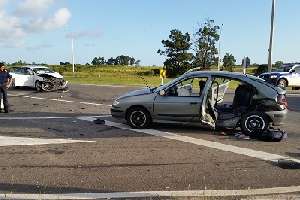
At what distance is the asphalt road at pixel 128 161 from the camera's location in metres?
7.50

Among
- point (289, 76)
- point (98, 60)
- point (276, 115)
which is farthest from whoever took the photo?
point (98, 60)

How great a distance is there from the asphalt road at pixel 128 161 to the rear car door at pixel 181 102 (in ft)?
1.37

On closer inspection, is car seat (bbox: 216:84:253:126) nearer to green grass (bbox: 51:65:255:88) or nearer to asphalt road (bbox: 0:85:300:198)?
asphalt road (bbox: 0:85:300:198)

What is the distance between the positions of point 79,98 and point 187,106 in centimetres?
1077

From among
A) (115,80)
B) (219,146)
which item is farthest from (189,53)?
(219,146)

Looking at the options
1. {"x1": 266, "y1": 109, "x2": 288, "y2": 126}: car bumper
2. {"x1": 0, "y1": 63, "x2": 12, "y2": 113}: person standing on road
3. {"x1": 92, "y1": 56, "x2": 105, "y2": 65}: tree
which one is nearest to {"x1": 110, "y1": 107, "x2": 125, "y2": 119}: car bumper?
{"x1": 266, "y1": 109, "x2": 288, "y2": 126}: car bumper

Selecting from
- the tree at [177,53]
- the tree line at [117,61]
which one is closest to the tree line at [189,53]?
the tree at [177,53]

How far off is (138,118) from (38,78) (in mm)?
14870

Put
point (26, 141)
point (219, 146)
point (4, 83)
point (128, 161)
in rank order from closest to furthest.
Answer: point (128, 161) < point (219, 146) < point (26, 141) < point (4, 83)

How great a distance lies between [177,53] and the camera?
75.3 m

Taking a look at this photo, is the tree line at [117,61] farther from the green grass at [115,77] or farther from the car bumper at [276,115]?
the car bumper at [276,115]

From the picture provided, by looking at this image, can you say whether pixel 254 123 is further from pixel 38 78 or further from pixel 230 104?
pixel 38 78

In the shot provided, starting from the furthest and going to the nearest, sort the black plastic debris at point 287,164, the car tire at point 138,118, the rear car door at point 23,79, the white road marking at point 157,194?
the rear car door at point 23,79
the car tire at point 138,118
the black plastic debris at point 287,164
the white road marking at point 157,194

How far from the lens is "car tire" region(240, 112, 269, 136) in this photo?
12.0 m
